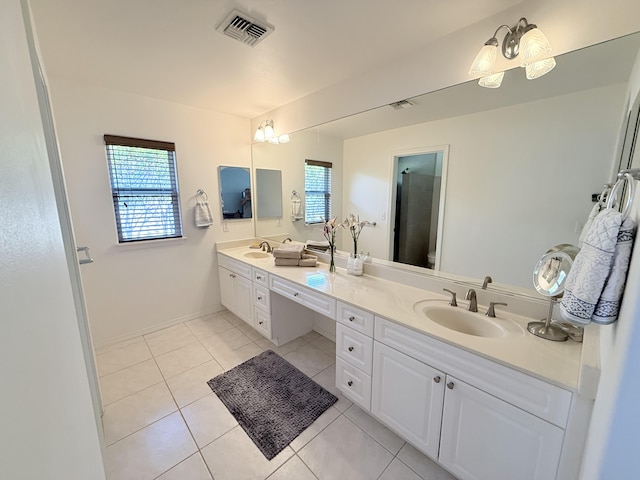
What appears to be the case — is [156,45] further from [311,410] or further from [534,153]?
[311,410]

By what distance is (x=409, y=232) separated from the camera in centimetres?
208

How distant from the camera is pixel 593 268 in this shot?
2.39 ft

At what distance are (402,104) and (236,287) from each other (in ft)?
7.75

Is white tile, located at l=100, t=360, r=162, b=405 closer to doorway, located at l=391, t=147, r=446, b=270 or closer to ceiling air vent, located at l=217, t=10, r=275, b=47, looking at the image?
doorway, located at l=391, t=147, r=446, b=270

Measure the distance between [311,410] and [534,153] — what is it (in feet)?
6.91

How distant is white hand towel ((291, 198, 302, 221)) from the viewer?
2.93 meters

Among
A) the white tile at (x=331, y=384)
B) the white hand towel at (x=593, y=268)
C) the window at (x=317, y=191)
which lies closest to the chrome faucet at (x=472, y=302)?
the white hand towel at (x=593, y=268)

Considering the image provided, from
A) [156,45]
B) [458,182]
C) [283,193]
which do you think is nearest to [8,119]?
[156,45]

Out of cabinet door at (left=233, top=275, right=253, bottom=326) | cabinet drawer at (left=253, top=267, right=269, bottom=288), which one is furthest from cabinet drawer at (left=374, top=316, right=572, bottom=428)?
cabinet door at (left=233, top=275, right=253, bottom=326)

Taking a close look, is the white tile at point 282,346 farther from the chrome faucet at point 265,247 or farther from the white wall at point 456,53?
the white wall at point 456,53

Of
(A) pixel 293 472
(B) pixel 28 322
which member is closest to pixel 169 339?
(A) pixel 293 472

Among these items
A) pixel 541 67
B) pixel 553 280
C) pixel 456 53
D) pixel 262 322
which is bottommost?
pixel 262 322

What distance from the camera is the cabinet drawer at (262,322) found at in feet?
8.04

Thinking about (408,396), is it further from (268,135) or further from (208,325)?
(268,135)
